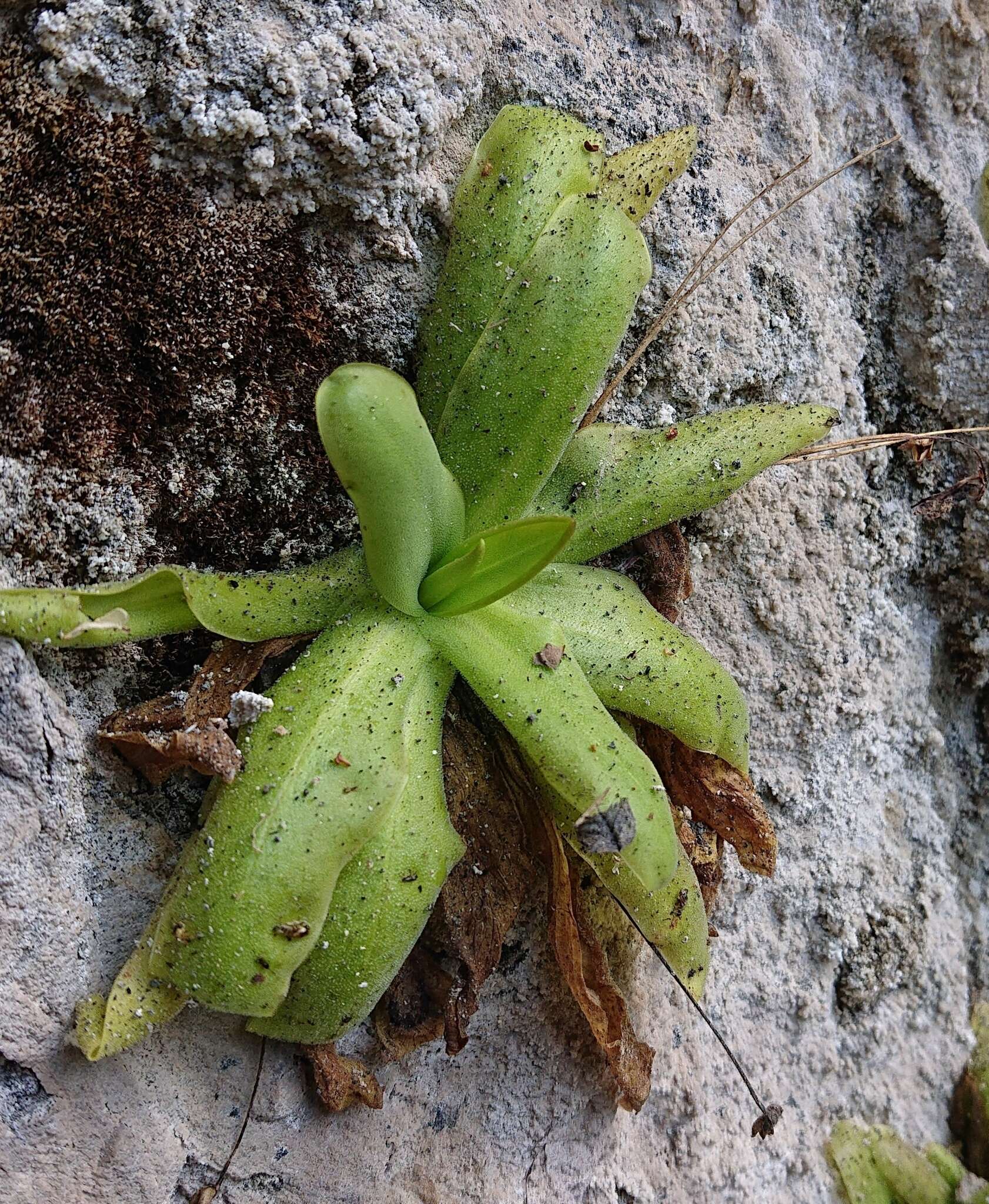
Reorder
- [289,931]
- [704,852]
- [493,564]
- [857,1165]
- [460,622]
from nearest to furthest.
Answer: [289,931]
[493,564]
[460,622]
[704,852]
[857,1165]

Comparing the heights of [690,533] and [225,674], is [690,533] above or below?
above

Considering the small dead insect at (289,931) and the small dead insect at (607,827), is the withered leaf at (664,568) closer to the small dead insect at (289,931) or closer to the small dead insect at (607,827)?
the small dead insect at (607,827)

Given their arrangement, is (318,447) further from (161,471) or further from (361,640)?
(361,640)

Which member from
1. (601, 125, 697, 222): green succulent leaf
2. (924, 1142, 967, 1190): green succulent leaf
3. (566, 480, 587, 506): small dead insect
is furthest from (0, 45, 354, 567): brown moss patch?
(924, 1142, 967, 1190): green succulent leaf

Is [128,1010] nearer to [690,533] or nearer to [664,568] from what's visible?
[664,568]

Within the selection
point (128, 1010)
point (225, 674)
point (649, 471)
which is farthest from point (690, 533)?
point (128, 1010)

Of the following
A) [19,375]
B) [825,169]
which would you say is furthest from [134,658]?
[825,169]

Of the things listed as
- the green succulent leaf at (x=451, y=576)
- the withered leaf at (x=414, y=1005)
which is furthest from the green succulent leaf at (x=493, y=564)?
the withered leaf at (x=414, y=1005)
